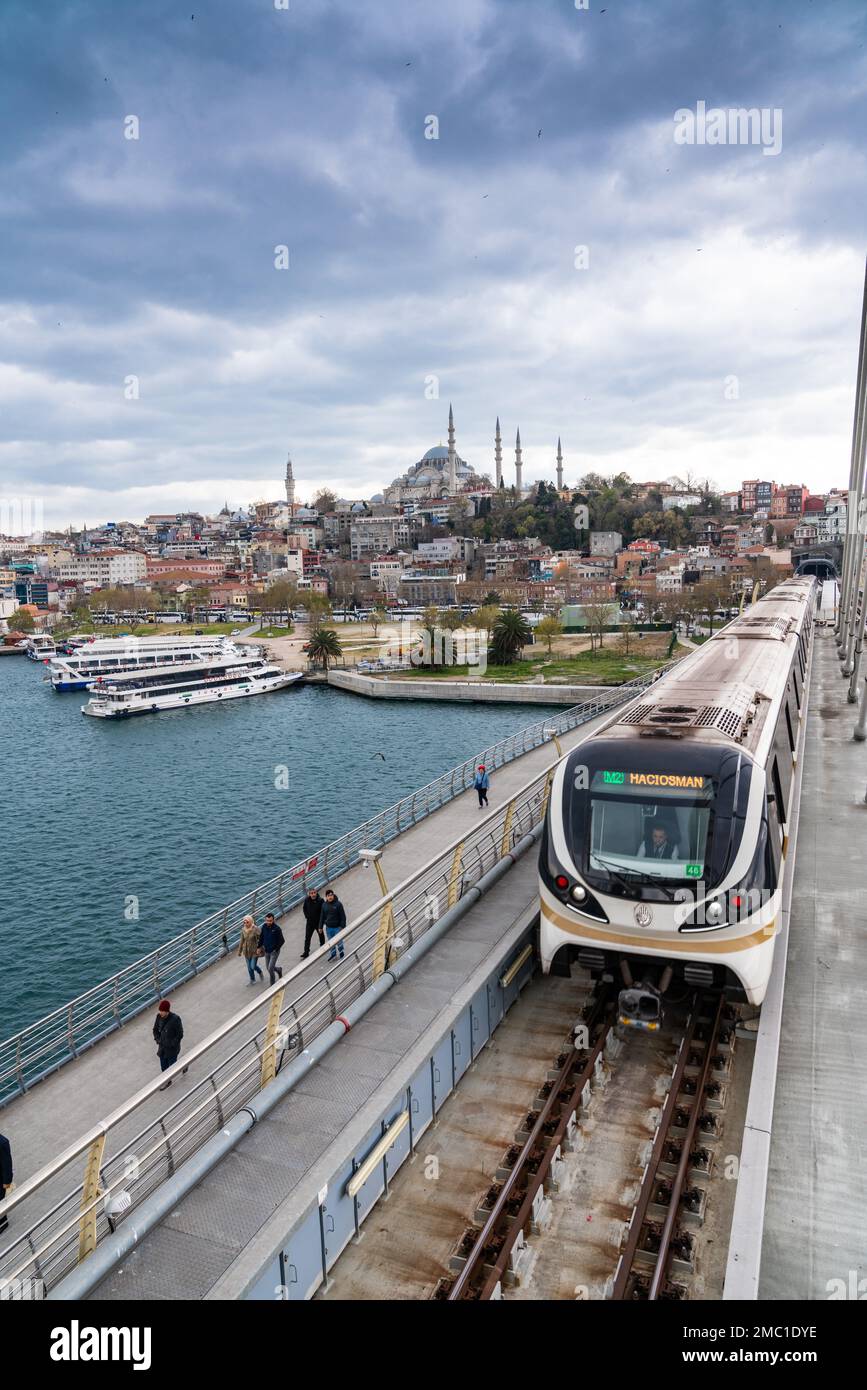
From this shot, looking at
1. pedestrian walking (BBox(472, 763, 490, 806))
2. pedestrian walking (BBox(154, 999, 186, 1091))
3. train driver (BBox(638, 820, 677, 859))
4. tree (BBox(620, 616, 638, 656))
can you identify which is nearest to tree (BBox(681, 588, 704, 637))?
tree (BBox(620, 616, 638, 656))

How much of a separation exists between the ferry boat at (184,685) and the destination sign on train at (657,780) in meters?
53.0

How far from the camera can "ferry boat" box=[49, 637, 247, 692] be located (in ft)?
221

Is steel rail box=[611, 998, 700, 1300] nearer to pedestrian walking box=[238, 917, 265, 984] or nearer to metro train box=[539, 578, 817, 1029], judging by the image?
metro train box=[539, 578, 817, 1029]

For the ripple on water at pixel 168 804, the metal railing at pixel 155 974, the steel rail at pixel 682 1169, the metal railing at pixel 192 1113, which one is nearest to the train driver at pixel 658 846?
the steel rail at pixel 682 1169

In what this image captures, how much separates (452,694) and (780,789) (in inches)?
1768

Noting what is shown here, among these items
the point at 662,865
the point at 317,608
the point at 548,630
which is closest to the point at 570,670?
the point at 548,630

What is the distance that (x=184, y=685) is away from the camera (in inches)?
2409

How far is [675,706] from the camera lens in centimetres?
933

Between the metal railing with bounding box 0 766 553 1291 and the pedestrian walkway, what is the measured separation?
3.61 meters

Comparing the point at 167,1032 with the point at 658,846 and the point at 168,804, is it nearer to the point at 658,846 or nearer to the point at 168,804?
the point at 658,846

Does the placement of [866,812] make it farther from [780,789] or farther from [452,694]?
[452,694]

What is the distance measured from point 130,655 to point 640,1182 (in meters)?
68.7
